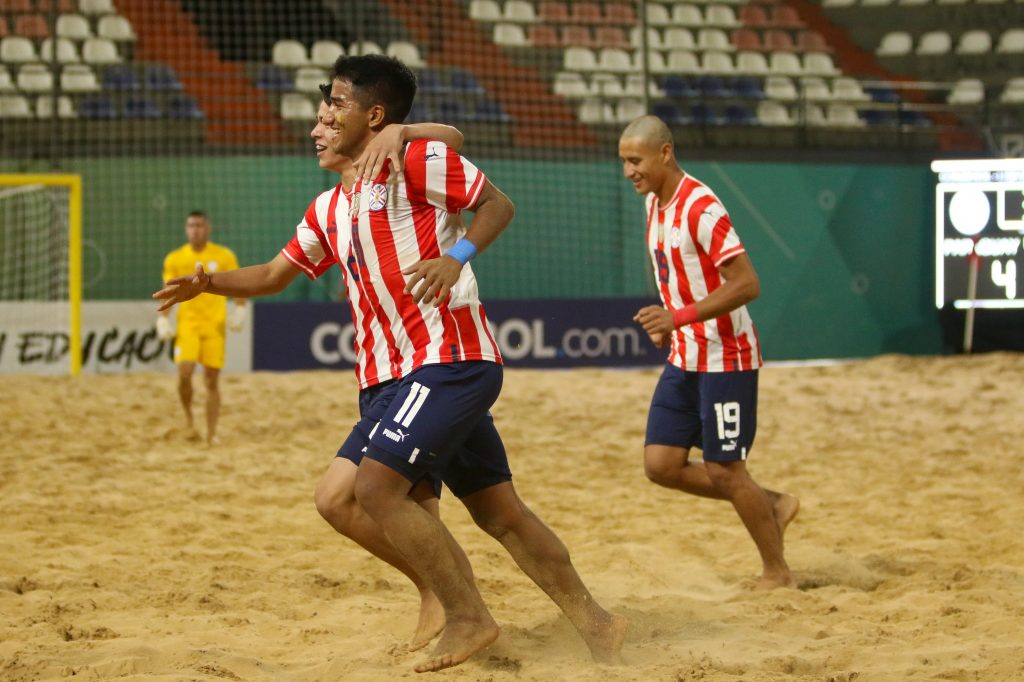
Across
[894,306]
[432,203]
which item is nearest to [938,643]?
[432,203]

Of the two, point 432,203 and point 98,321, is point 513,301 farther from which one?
point 432,203

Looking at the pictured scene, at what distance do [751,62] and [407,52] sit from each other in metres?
5.79

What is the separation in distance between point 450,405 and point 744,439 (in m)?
1.97

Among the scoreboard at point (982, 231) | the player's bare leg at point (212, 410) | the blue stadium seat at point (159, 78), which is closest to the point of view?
the player's bare leg at point (212, 410)

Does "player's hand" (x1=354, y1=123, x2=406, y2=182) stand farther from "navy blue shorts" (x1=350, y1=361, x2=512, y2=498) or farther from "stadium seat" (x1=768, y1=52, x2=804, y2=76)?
"stadium seat" (x1=768, y1=52, x2=804, y2=76)

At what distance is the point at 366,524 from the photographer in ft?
14.4

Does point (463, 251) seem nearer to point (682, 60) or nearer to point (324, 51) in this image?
point (324, 51)

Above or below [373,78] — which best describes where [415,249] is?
below

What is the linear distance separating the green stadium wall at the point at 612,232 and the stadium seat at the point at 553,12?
158 inches

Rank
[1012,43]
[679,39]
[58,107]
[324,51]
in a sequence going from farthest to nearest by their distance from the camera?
[1012,43] < [679,39] < [324,51] < [58,107]

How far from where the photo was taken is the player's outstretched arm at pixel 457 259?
3861 millimetres

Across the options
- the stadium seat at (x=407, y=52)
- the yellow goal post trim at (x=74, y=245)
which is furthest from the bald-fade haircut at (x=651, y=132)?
the stadium seat at (x=407, y=52)

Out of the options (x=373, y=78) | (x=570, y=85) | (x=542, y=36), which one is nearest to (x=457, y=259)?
(x=373, y=78)

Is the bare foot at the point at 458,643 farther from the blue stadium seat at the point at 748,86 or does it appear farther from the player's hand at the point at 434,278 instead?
the blue stadium seat at the point at 748,86
